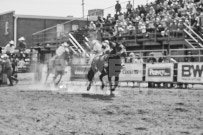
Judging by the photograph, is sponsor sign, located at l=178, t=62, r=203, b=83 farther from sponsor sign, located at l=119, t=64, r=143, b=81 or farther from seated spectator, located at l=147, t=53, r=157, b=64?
sponsor sign, located at l=119, t=64, r=143, b=81

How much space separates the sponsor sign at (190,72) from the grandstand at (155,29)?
0.77m

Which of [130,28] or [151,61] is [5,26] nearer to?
[130,28]

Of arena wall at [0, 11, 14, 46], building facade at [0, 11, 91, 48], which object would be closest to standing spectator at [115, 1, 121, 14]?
building facade at [0, 11, 91, 48]

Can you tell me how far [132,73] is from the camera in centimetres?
2080

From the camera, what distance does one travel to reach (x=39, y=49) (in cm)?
3180

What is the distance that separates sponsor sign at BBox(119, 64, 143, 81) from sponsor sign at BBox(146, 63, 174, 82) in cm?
46

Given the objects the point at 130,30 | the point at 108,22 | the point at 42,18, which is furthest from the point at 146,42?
the point at 42,18

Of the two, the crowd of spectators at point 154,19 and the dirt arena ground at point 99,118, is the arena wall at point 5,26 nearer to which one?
the crowd of spectators at point 154,19

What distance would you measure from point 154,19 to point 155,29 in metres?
0.63

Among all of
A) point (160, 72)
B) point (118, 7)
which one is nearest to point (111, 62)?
point (160, 72)

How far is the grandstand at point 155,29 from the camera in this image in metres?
22.0

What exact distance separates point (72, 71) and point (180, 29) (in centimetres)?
707

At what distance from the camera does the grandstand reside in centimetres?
2195

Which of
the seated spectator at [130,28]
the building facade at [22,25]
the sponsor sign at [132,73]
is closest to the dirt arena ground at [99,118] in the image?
the sponsor sign at [132,73]
